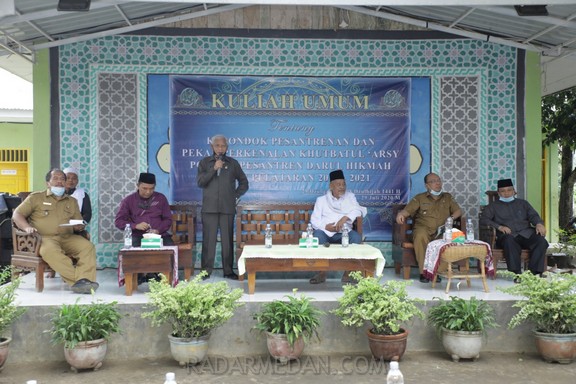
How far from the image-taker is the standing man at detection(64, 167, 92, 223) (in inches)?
296

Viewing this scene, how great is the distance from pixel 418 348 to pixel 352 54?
4031 millimetres

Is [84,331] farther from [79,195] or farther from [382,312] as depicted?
[79,195]

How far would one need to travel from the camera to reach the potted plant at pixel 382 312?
16.8 feet

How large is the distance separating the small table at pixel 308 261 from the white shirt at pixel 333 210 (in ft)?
4.02

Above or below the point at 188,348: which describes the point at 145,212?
above

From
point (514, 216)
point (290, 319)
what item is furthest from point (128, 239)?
point (514, 216)

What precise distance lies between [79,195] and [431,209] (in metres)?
4.16

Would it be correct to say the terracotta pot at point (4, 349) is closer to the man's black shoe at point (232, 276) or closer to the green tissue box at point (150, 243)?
the green tissue box at point (150, 243)

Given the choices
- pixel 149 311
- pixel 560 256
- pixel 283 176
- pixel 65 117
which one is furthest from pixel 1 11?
pixel 560 256

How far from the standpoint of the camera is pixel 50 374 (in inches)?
197

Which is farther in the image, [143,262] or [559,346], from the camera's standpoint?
[143,262]

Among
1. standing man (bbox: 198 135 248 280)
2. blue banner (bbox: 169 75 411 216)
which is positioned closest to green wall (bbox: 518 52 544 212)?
blue banner (bbox: 169 75 411 216)

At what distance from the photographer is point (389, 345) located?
17.0 ft

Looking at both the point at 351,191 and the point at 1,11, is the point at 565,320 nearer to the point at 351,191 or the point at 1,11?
the point at 351,191
